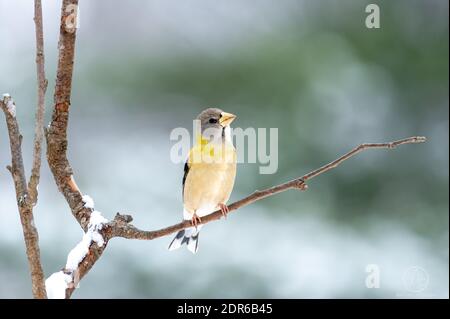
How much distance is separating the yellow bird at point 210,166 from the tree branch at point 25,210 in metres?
1.66

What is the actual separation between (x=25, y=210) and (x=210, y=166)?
1.87 metres

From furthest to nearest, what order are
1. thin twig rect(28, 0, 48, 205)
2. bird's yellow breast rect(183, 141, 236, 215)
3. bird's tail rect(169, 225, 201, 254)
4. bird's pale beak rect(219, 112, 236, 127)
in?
1. bird's tail rect(169, 225, 201, 254)
2. bird's pale beak rect(219, 112, 236, 127)
3. bird's yellow breast rect(183, 141, 236, 215)
4. thin twig rect(28, 0, 48, 205)

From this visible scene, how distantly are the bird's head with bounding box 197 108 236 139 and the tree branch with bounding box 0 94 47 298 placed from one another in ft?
5.81

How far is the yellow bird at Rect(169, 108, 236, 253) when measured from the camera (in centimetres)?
404

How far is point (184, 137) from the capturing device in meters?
5.71

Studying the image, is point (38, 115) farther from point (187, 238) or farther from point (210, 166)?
point (187, 238)

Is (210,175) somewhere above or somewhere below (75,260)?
above

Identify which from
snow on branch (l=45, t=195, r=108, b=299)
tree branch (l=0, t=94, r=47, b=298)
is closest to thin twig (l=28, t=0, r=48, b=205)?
tree branch (l=0, t=94, r=47, b=298)

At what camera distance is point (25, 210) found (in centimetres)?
228

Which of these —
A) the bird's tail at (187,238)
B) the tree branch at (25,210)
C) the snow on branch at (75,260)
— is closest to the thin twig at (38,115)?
the tree branch at (25,210)

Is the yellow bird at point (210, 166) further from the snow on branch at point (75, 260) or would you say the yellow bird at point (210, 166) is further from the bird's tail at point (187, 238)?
the snow on branch at point (75, 260)

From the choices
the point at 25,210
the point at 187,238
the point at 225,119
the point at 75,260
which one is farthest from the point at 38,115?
the point at 187,238

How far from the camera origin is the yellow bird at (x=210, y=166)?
4.04m

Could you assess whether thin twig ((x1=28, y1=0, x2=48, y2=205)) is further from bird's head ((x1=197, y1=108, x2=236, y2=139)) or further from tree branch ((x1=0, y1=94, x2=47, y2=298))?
bird's head ((x1=197, y1=108, x2=236, y2=139))
